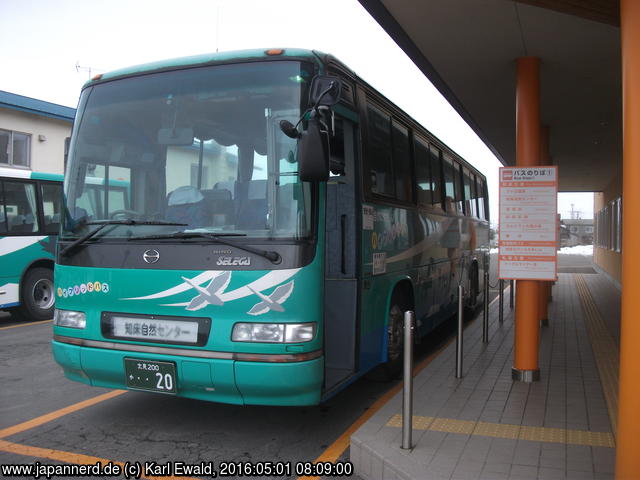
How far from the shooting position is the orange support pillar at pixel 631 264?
3079 millimetres

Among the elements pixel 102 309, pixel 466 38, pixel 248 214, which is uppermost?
pixel 466 38

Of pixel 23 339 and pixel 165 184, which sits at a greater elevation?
pixel 165 184

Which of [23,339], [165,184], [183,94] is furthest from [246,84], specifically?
[23,339]

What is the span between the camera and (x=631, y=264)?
312cm

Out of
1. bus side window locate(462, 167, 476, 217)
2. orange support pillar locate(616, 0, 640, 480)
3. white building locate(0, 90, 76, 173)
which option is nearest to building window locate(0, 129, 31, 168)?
white building locate(0, 90, 76, 173)

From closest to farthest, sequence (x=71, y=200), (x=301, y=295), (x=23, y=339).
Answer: (x=301, y=295) → (x=71, y=200) → (x=23, y=339)

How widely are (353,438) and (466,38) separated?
15.5 feet

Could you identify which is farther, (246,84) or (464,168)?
(464,168)

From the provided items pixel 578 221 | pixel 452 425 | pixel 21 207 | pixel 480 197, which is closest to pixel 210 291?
pixel 452 425

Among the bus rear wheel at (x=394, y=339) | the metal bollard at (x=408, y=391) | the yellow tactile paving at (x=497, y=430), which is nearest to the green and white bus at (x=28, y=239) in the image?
the bus rear wheel at (x=394, y=339)

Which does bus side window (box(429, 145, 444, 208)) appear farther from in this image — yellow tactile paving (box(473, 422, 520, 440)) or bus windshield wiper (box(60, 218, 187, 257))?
bus windshield wiper (box(60, 218, 187, 257))

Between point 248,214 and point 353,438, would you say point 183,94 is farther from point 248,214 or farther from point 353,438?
point 353,438

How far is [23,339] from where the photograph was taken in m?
9.19

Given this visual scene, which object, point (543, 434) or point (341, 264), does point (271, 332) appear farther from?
point (543, 434)
